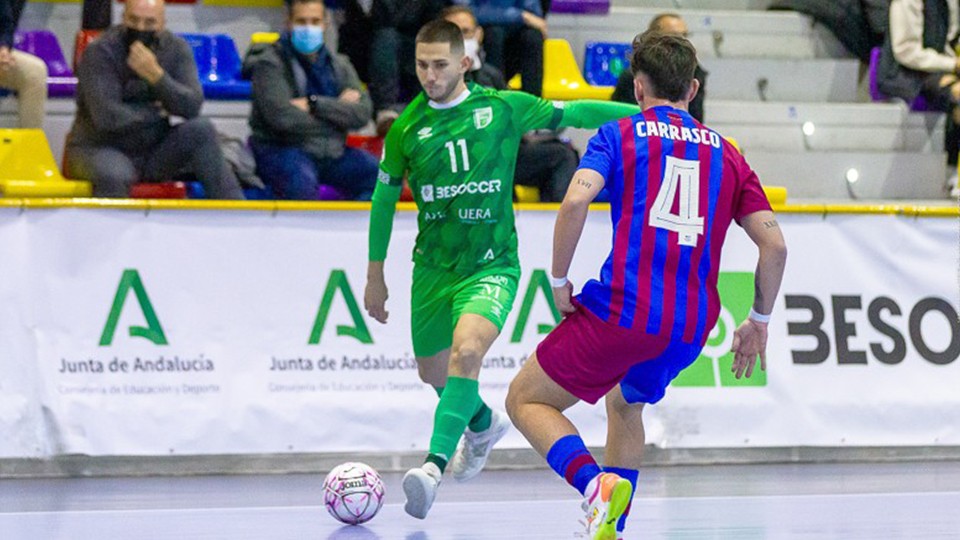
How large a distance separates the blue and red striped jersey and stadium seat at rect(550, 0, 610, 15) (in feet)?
23.6

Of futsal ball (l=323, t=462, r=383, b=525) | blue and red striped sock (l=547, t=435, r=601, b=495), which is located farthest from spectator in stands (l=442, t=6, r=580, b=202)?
blue and red striped sock (l=547, t=435, r=601, b=495)

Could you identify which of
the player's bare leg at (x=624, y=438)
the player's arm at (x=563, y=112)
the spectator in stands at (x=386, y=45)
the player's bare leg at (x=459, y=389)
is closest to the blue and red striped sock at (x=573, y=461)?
the player's bare leg at (x=624, y=438)

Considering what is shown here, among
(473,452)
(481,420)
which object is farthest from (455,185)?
(473,452)

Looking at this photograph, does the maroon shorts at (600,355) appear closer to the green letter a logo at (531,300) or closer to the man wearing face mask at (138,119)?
the green letter a logo at (531,300)

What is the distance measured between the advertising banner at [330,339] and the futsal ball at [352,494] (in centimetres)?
214

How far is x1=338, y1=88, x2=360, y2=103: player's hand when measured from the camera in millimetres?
9891

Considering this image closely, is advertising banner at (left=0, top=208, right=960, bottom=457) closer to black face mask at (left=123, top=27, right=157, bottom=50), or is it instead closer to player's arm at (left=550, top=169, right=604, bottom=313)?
black face mask at (left=123, top=27, right=157, bottom=50)

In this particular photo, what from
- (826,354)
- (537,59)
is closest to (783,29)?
(537,59)

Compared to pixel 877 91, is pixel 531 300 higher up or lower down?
lower down

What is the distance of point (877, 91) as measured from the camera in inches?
493

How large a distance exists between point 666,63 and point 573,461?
1.45m

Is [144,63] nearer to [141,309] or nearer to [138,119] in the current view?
[138,119]

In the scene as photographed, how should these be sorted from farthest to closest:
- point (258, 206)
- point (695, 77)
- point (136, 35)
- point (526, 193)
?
point (526, 193), point (695, 77), point (136, 35), point (258, 206)

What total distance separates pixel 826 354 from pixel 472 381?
335cm
